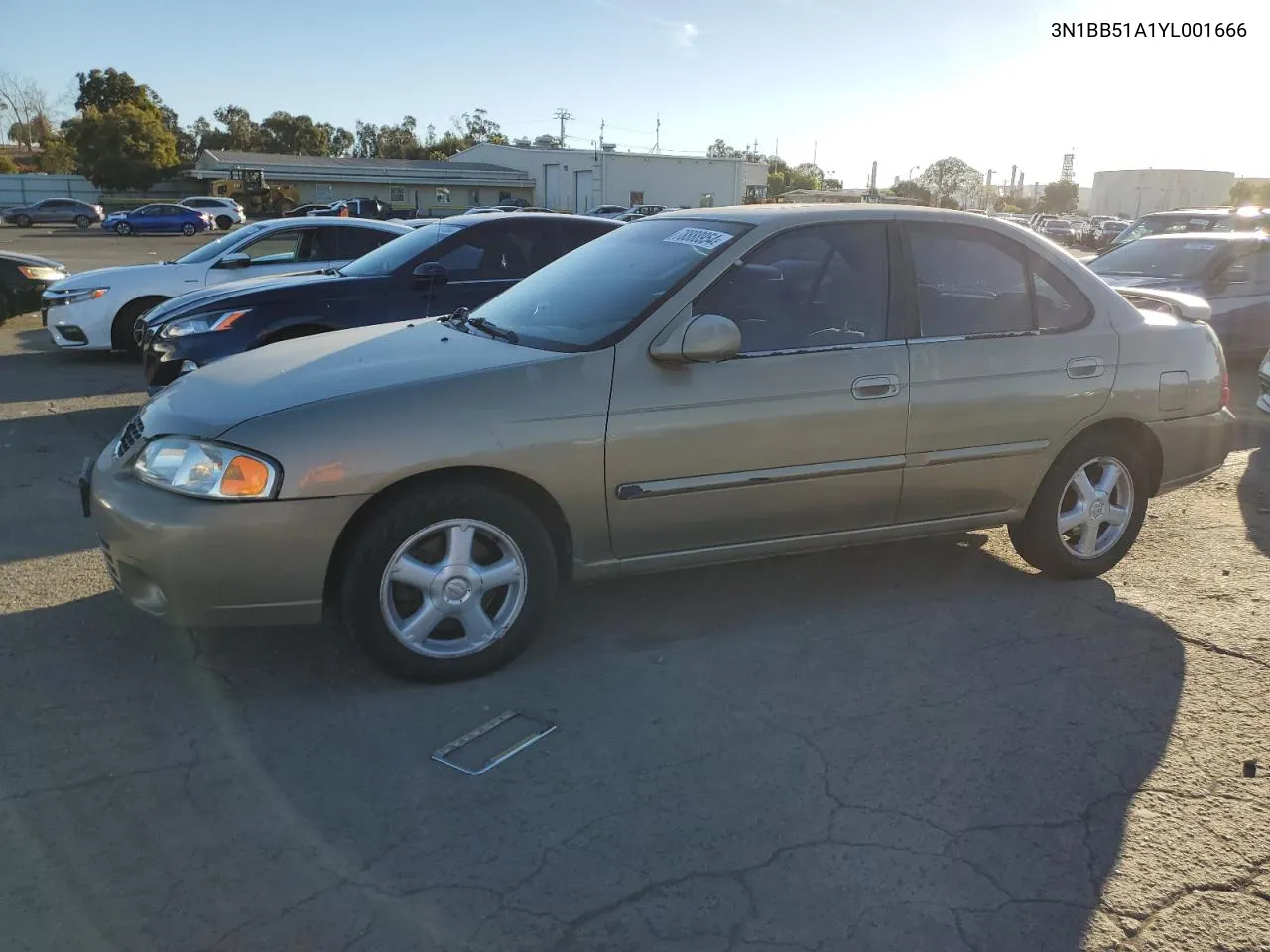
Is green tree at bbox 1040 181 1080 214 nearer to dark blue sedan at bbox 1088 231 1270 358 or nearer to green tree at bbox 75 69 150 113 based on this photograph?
green tree at bbox 75 69 150 113

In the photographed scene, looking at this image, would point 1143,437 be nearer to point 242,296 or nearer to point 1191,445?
point 1191,445

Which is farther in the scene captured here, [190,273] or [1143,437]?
[190,273]

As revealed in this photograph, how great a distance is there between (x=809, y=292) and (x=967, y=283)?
2.64 ft

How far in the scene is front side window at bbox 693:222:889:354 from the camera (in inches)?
165

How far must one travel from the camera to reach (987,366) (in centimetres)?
454

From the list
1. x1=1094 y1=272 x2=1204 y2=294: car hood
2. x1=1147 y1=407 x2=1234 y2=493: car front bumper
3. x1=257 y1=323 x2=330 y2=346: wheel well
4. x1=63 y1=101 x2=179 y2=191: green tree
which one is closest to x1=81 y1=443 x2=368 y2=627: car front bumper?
x1=1147 y1=407 x2=1234 y2=493: car front bumper

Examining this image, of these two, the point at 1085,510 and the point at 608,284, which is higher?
the point at 608,284

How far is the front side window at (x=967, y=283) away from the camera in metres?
4.54

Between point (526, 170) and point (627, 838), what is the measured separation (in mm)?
75703

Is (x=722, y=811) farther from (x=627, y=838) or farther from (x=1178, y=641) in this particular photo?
(x=1178, y=641)

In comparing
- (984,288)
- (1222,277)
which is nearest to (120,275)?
(984,288)

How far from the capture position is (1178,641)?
4383 mm

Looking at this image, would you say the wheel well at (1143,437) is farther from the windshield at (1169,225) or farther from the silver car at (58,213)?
the silver car at (58,213)

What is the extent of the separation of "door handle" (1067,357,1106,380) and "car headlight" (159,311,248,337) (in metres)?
5.59
